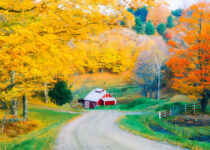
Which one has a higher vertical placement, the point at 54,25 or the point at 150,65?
the point at 150,65

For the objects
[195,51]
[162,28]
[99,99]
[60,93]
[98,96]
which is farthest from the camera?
[162,28]

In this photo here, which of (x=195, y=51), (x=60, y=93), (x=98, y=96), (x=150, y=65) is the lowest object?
(x=98, y=96)

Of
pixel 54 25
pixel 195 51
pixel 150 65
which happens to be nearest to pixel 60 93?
pixel 150 65

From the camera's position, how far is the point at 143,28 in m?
59.7

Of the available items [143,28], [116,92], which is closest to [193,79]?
[116,92]

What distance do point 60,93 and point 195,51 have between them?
22.2m

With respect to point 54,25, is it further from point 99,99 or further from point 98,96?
point 98,96

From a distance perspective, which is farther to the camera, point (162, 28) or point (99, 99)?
point (162, 28)

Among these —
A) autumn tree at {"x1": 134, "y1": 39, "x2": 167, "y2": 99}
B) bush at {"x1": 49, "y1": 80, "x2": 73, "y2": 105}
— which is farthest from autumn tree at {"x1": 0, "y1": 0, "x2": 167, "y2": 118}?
autumn tree at {"x1": 134, "y1": 39, "x2": 167, "y2": 99}

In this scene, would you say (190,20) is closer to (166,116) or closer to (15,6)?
(166,116)

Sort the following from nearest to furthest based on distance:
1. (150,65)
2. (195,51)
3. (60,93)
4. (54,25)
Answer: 1. (54,25)
2. (195,51)
3. (60,93)
4. (150,65)

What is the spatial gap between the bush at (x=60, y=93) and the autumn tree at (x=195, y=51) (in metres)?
18.8

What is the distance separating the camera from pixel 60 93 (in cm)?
3067

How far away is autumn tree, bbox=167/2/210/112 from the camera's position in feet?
56.6
